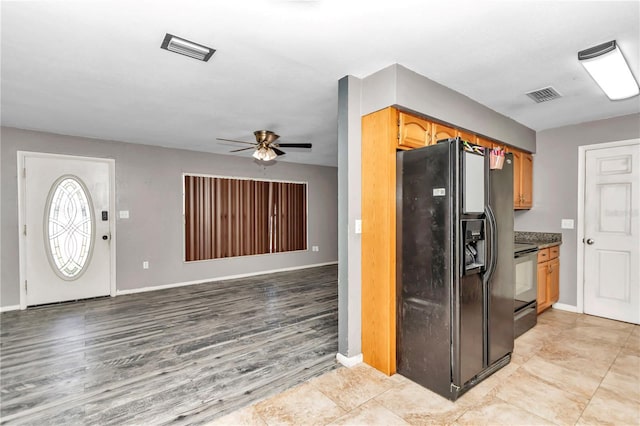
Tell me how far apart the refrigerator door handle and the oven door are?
898mm

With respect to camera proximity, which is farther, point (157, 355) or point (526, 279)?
point (526, 279)

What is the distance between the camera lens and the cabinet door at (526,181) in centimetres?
410

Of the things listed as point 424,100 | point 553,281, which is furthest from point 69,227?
point 553,281

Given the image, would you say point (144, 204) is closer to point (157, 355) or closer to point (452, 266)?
point (157, 355)

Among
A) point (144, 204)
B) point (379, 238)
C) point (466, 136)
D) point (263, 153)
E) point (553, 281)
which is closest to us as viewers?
point (379, 238)

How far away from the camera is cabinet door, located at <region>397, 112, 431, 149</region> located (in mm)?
2504

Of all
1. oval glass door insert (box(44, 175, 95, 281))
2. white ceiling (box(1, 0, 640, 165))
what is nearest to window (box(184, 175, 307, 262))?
oval glass door insert (box(44, 175, 95, 281))

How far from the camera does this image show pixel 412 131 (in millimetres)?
2586

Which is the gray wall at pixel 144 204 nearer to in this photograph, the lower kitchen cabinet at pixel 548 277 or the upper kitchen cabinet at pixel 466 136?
the upper kitchen cabinet at pixel 466 136

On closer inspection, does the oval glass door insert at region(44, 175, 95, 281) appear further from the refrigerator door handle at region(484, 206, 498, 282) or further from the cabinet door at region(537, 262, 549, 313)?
the cabinet door at region(537, 262, 549, 313)

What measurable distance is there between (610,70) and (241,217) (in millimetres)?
5493

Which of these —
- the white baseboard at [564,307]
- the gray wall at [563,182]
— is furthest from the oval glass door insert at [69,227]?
the white baseboard at [564,307]

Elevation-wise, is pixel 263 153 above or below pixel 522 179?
above

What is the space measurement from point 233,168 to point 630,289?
6.10 m
